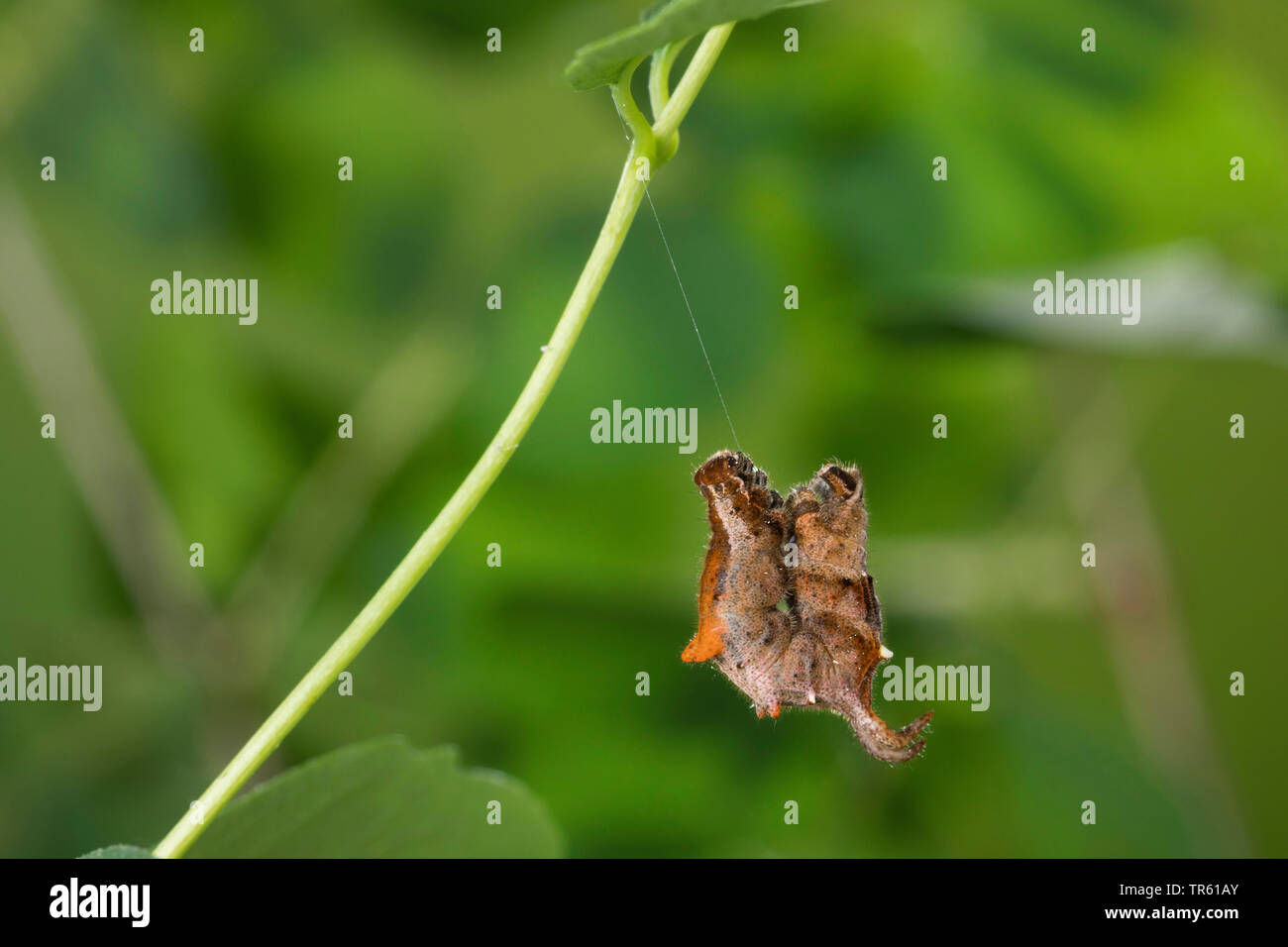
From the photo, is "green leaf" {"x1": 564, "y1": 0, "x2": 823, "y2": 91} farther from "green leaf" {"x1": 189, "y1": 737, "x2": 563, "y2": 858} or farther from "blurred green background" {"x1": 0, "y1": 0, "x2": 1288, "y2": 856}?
"blurred green background" {"x1": 0, "y1": 0, "x2": 1288, "y2": 856}

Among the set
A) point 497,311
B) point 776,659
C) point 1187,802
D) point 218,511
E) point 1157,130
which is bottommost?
point 1187,802

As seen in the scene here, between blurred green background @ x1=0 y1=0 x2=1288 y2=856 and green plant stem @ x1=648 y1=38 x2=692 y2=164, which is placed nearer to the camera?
green plant stem @ x1=648 y1=38 x2=692 y2=164

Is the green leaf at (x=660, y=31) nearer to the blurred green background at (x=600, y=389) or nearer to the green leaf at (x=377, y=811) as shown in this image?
the green leaf at (x=377, y=811)

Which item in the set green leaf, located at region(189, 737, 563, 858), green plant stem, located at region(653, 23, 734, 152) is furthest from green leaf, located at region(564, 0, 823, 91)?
green leaf, located at region(189, 737, 563, 858)
